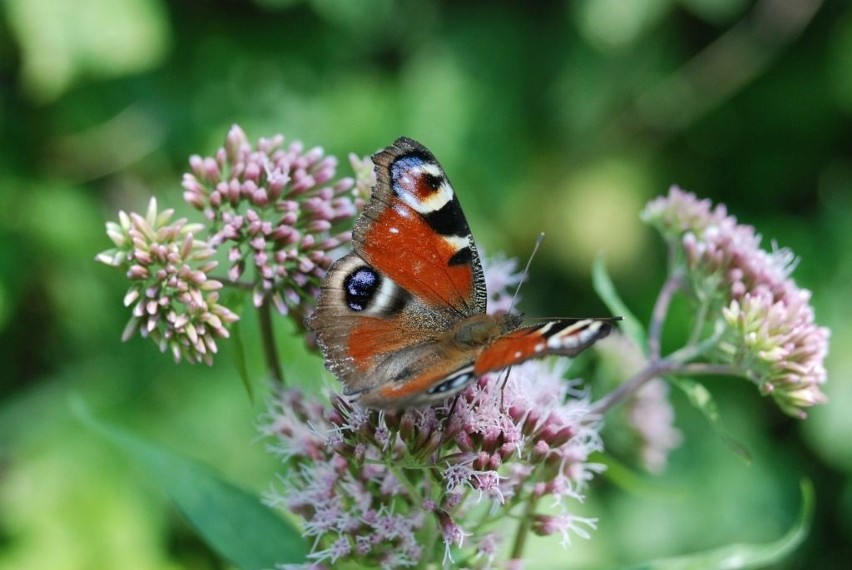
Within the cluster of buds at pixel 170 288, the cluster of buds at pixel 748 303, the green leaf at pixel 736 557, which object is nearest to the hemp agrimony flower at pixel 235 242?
the cluster of buds at pixel 170 288

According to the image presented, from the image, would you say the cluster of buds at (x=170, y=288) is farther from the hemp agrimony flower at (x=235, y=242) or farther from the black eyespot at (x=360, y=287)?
the black eyespot at (x=360, y=287)

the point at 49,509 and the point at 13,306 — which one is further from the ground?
the point at 13,306

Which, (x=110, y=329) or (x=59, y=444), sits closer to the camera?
(x=59, y=444)

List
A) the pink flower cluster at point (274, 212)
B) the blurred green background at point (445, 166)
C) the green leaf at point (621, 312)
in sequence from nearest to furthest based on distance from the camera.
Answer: the pink flower cluster at point (274, 212)
the green leaf at point (621, 312)
the blurred green background at point (445, 166)

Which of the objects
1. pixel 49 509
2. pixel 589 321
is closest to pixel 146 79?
pixel 49 509

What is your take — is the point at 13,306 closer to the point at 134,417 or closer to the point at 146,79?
the point at 134,417

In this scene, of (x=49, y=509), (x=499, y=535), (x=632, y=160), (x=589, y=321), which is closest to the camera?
(x=589, y=321)
